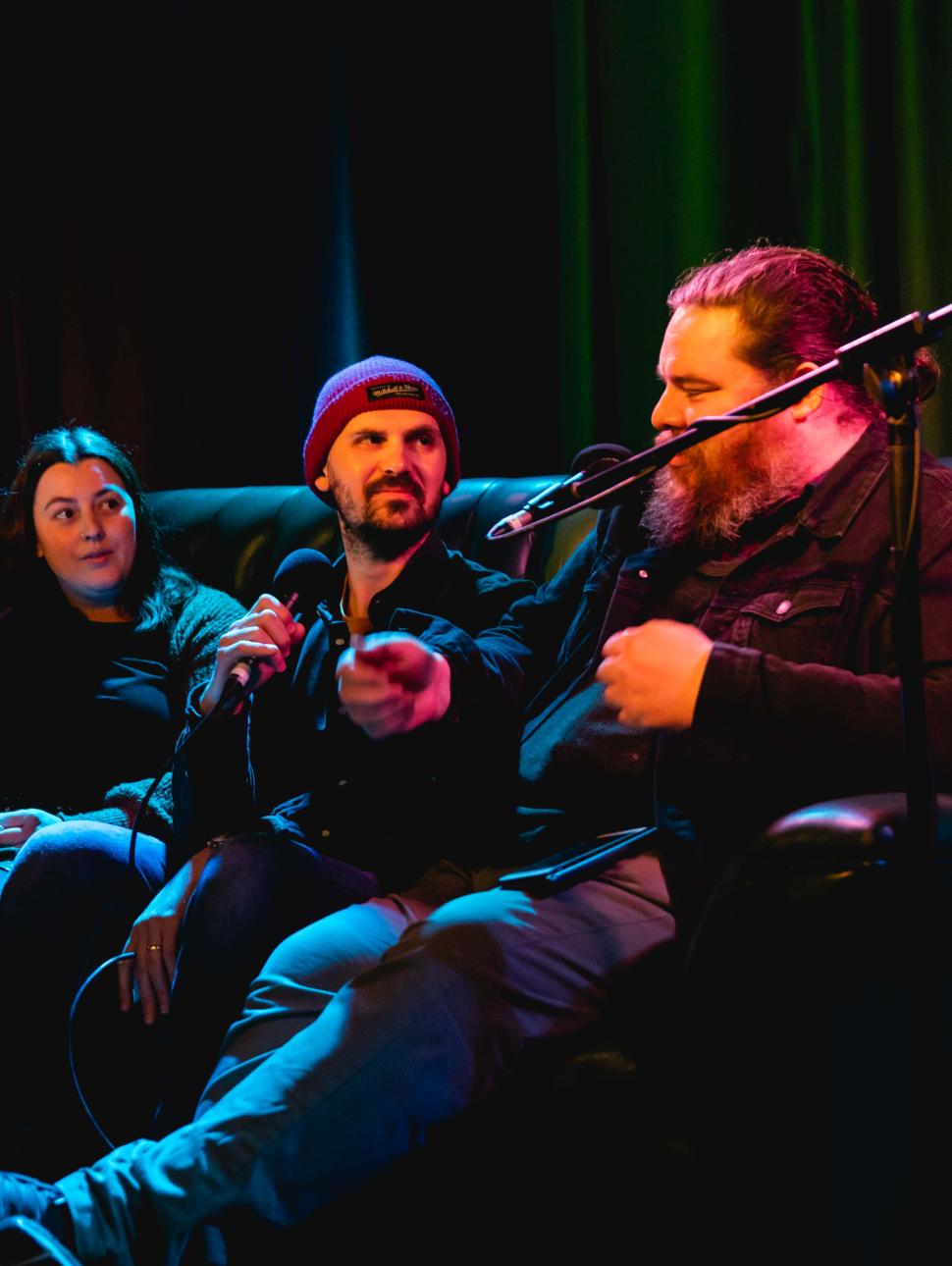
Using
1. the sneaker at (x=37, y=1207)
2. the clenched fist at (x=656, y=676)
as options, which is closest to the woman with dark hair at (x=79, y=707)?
the sneaker at (x=37, y=1207)

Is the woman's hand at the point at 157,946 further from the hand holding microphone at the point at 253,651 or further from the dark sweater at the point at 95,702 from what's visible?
the dark sweater at the point at 95,702

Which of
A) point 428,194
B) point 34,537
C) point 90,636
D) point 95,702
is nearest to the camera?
point 95,702

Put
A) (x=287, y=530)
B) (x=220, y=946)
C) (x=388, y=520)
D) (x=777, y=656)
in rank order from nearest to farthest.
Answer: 1. (x=777, y=656)
2. (x=220, y=946)
3. (x=388, y=520)
4. (x=287, y=530)

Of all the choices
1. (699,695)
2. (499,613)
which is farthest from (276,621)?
(699,695)

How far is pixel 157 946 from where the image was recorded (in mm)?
1665

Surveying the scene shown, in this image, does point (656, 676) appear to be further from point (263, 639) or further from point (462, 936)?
point (263, 639)

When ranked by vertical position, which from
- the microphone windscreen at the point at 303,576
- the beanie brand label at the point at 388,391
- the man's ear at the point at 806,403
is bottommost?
the microphone windscreen at the point at 303,576

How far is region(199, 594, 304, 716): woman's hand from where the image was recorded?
1.65 meters

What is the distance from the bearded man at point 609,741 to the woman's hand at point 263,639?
8.2 inches

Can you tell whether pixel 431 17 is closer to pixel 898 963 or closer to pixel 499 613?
pixel 499 613

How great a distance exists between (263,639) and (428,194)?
1.98 meters

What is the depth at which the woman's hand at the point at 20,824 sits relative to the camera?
1.99 m

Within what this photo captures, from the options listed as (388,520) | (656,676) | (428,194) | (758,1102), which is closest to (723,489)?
(656,676)

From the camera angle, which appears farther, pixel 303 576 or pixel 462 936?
pixel 303 576
